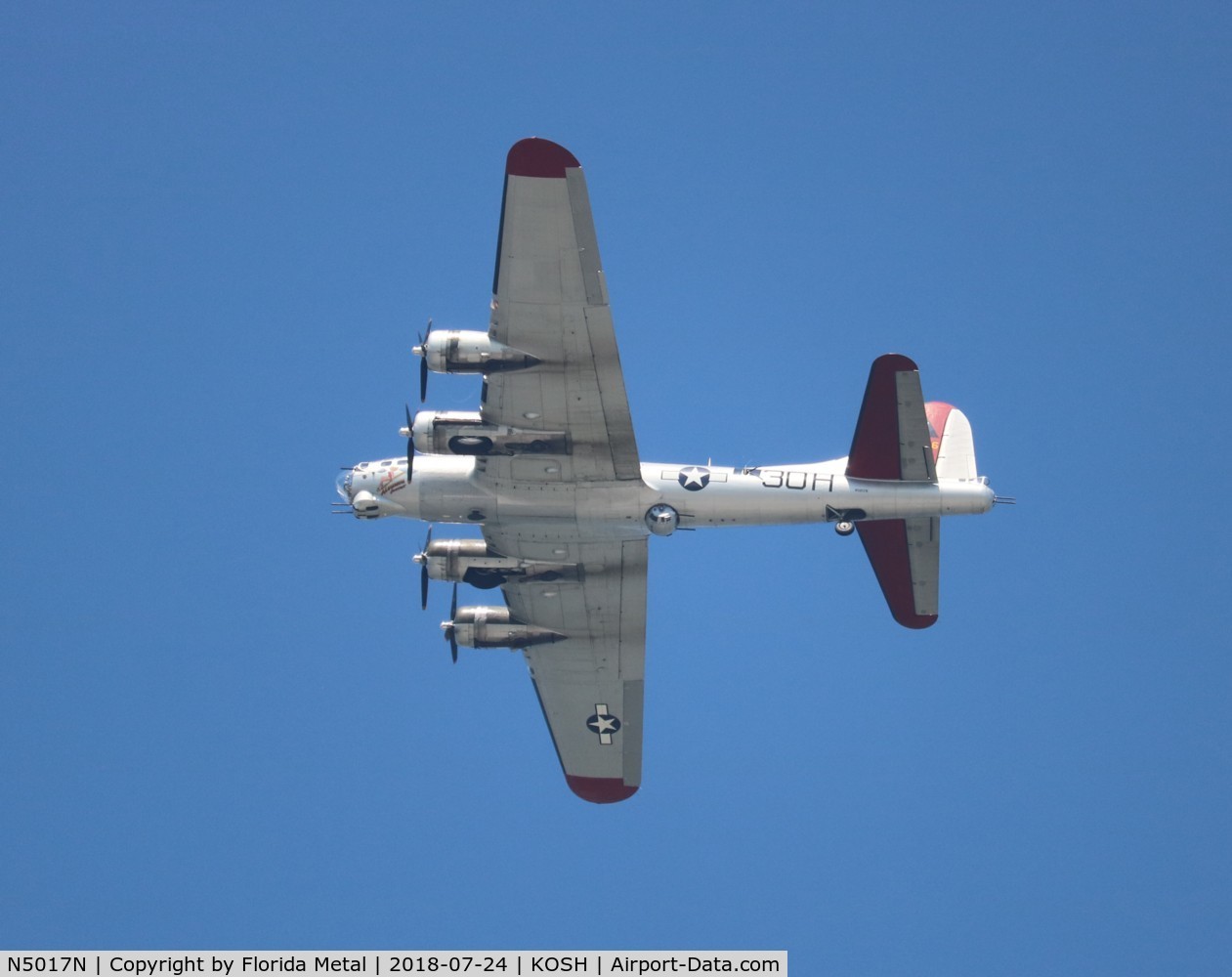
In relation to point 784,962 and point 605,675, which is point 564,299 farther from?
point 784,962

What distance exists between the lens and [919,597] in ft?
126

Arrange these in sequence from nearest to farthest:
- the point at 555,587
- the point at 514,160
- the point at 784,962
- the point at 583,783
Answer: the point at 514,160 < the point at 784,962 < the point at 555,587 < the point at 583,783

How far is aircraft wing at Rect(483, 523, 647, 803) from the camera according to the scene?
38.7 m

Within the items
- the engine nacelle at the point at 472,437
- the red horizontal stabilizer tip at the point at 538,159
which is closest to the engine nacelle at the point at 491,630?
the engine nacelle at the point at 472,437

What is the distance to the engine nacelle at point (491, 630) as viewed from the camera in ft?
133

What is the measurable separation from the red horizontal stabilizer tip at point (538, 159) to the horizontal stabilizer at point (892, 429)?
9.52 metres

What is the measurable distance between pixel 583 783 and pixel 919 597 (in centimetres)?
1251

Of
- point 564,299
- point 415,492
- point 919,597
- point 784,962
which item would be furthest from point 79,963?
point 919,597

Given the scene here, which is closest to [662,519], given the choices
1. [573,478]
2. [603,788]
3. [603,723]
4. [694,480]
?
[694,480]

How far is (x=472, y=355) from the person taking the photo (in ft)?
112

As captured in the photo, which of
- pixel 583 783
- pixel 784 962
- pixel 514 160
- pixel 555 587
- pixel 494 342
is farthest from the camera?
pixel 583 783

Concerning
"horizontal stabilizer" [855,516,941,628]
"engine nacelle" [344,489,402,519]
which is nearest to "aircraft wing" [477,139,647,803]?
"engine nacelle" [344,489,402,519]

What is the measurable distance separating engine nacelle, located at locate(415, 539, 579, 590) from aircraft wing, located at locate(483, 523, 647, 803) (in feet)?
1.08

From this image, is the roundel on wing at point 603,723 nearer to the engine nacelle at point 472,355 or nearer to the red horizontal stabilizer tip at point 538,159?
the engine nacelle at point 472,355
